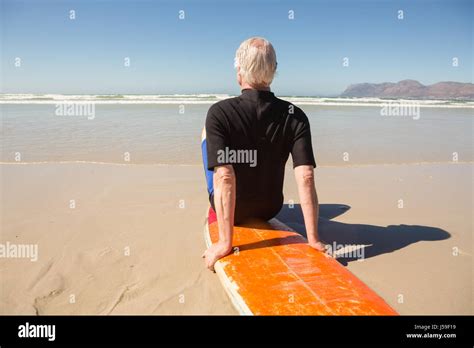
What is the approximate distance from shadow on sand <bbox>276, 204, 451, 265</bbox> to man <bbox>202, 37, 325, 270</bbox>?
3.27 ft

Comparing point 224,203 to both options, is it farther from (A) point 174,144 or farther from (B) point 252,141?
(A) point 174,144

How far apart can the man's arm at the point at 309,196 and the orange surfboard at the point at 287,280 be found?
10 cm

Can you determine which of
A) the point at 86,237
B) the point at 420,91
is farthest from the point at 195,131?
the point at 420,91

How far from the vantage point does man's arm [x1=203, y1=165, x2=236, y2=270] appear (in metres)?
2.43

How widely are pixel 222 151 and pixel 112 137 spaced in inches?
299

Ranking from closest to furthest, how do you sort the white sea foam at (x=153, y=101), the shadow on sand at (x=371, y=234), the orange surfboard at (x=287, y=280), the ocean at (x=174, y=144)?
the orange surfboard at (x=287, y=280), the shadow on sand at (x=371, y=234), the ocean at (x=174, y=144), the white sea foam at (x=153, y=101)

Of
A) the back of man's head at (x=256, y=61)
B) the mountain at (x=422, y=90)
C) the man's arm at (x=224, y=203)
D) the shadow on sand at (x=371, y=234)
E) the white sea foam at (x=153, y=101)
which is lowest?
the shadow on sand at (x=371, y=234)

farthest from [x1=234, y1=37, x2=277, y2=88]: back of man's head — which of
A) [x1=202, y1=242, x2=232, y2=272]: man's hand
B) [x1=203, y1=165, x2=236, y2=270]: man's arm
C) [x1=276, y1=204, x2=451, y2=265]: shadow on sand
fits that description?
[x1=276, y1=204, x2=451, y2=265]: shadow on sand

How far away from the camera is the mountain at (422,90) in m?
40.6

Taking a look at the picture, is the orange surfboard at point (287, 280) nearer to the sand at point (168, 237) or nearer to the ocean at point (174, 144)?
the sand at point (168, 237)

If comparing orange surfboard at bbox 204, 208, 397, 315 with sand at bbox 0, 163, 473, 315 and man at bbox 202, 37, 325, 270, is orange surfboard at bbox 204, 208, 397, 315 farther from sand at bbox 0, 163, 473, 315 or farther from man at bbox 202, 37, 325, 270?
sand at bbox 0, 163, 473, 315

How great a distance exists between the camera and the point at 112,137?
30.2 ft

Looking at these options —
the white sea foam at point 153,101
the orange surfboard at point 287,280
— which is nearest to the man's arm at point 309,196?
the orange surfboard at point 287,280
